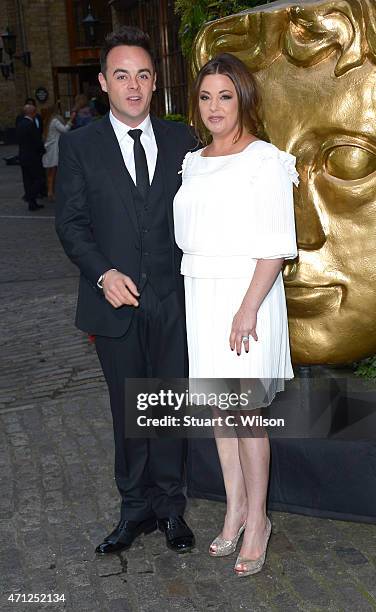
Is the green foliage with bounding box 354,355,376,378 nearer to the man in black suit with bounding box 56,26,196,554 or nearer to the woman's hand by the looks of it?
the man in black suit with bounding box 56,26,196,554

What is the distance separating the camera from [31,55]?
33625 millimetres

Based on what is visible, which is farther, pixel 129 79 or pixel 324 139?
pixel 324 139

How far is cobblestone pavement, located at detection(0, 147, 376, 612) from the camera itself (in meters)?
3.09

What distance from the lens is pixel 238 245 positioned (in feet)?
9.69

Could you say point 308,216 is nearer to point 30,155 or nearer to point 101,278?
point 101,278

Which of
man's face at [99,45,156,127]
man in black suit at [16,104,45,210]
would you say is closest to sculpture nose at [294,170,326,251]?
man's face at [99,45,156,127]

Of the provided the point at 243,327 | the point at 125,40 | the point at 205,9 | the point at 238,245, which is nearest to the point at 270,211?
the point at 238,245

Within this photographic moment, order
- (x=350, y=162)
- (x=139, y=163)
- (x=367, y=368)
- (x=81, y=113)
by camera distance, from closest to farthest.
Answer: (x=139, y=163)
(x=350, y=162)
(x=367, y=368)
(x=81, y=113)

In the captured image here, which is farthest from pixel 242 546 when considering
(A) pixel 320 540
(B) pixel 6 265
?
(B) pixel 6 265

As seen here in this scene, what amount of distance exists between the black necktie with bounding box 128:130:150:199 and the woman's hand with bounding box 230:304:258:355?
0.62 m

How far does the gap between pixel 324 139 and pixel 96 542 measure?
192cm

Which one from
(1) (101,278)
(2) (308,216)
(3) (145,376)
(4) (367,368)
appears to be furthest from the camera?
(4) (367,368)

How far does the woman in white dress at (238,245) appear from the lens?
2926 mm

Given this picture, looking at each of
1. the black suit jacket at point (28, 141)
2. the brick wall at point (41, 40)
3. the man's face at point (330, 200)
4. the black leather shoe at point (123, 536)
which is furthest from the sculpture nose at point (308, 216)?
the brick wall at point (41, 40)
